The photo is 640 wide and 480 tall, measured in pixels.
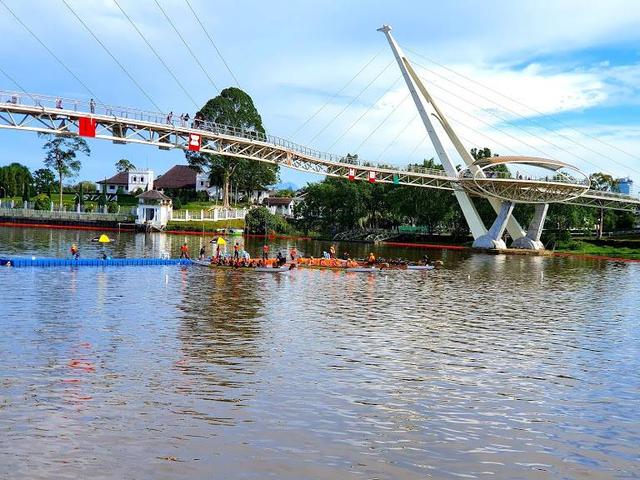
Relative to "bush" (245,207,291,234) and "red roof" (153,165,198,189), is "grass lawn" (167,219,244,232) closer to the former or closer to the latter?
"bush" (245,207,291,234)

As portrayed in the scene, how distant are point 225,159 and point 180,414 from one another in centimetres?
10635

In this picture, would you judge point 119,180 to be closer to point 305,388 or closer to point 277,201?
point 277,201

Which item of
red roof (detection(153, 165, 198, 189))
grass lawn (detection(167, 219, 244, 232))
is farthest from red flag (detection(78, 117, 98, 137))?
red roof (detection(153, 165, 198, 189))

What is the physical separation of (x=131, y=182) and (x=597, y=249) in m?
101

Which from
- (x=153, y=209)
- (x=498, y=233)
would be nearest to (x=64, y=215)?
(x=153, y=209)

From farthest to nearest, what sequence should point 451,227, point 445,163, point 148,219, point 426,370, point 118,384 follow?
1. point 451,227
2. point 148,219
3. point 445,163
4. point 426,370
5. point 118,384

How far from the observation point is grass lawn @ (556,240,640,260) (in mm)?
100562

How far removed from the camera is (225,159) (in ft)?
389

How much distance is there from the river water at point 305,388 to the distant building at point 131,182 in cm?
11826

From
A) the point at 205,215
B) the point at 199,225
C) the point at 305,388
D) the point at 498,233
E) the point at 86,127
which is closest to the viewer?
the point at 305,388

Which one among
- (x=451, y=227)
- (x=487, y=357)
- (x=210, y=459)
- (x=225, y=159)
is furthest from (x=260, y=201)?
(x=210, y=459)

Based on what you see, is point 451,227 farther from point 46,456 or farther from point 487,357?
point 46,456

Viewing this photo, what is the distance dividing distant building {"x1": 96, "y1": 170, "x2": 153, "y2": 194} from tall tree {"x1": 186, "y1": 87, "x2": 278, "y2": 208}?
101ft

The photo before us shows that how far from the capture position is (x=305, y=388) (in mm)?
17453
